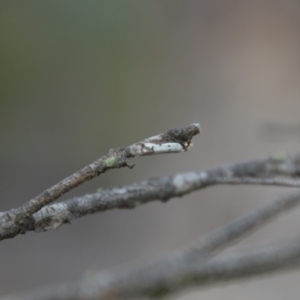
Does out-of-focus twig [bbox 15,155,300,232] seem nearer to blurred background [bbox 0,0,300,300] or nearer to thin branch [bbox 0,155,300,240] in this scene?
thin branch [bbox 0,155,300,240]

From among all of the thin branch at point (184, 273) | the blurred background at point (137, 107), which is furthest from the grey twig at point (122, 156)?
the blurred background at point (137, 107)

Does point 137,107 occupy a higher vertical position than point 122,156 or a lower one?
higher

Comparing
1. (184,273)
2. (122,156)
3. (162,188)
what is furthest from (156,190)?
(184,273)

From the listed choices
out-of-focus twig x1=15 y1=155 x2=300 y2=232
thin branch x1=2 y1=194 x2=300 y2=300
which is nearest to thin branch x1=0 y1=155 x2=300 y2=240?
out-of-focus twig x1=15 y1=155 x2=300 y2=232

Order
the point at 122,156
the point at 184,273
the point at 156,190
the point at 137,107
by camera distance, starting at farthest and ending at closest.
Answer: the point at 137,107 < the point at 184,273 < the point at 156,190 < the point at 122,156

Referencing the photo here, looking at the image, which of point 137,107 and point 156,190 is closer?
point 156,190

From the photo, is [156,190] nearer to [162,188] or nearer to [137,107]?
[162,188]

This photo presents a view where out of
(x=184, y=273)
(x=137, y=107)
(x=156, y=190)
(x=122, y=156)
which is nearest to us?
(x=122, y=156)
